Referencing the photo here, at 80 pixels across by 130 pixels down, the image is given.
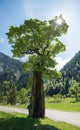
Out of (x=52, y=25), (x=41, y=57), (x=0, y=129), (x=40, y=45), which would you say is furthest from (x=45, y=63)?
(x=0, y=129)

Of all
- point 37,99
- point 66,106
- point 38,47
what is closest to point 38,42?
point 38,47

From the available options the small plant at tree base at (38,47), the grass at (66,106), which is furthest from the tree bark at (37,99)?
the grass at (66,106)

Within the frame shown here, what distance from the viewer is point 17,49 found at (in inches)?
1309

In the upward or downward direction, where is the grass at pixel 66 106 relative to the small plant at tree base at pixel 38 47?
downward

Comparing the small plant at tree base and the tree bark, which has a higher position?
the small plant at tree base

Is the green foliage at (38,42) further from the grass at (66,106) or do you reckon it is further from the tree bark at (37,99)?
the grass at (66,106)

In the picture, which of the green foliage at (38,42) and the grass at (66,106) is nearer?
the green foliage at (38,42)

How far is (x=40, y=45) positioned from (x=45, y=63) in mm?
3292

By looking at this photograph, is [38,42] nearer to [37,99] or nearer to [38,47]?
[38,47]

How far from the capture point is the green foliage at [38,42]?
32531 millimetres

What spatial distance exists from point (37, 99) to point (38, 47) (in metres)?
7.35

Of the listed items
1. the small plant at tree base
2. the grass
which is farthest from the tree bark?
the grass

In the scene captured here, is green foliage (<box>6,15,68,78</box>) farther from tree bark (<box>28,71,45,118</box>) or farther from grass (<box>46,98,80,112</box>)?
grass (<box>46,98,80,112</box>)

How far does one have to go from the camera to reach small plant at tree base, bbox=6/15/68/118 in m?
32.6
